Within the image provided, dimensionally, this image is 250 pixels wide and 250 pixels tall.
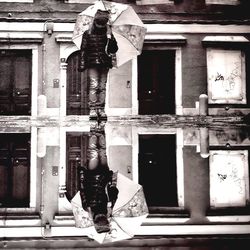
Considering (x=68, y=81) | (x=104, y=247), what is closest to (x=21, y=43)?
(x=68, y=81)

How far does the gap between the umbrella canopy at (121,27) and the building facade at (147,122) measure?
51 cm

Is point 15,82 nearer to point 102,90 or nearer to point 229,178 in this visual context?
point 102,90

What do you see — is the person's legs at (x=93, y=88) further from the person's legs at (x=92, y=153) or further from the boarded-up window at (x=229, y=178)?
the boarded-up window at (x=229, y=178)

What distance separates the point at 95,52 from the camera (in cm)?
565

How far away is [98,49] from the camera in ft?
18.5

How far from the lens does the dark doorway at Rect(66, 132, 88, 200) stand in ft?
21.9

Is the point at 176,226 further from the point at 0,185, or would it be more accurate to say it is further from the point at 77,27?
the point at 77,27

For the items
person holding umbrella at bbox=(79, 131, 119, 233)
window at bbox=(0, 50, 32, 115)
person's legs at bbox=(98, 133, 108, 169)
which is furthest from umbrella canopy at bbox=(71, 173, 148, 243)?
window at bbox=(0, 50, 32, 115)

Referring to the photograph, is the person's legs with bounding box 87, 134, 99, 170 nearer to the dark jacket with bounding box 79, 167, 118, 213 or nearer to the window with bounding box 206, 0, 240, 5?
the dark jacket with bounding box 79, 167, 118, 213

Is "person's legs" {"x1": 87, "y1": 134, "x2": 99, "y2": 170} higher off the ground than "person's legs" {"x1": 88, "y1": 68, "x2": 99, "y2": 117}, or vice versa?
"person's legs" {"x1": 88, "y1": 68, "x2": 99, "y2": 117}

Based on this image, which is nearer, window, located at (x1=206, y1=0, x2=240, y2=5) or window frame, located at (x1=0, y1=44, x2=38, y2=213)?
window frame, located at (x1=0, y1=44, x2=38, y2=213)

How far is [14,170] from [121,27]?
300cm

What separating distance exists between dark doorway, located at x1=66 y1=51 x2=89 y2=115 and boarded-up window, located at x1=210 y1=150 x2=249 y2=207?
2.39 m

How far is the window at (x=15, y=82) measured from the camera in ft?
22.0
